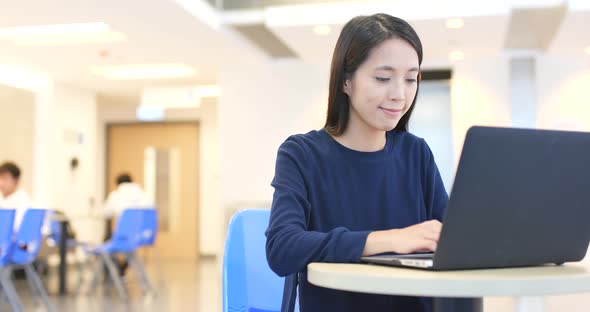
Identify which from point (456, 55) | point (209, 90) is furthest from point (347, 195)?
point (209, 90)

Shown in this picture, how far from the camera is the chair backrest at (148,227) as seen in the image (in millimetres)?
8117

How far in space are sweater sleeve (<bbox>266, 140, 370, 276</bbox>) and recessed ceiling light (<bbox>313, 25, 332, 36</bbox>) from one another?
20.2 ft

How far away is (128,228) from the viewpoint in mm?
7910

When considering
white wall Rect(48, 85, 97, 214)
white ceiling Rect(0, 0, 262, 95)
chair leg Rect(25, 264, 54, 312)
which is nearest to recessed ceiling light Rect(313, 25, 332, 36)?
white ceiling Rect(0, 0, 262, 95)

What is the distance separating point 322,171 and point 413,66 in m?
0.28

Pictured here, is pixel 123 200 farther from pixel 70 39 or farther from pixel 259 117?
pixel 70 39

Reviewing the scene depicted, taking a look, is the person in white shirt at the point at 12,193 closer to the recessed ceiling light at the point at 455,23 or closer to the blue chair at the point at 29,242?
the blue chair at the point at 29,242

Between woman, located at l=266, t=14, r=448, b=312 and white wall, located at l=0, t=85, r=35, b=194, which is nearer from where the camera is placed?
woman, located at l=266, t=14, r=448, b=312

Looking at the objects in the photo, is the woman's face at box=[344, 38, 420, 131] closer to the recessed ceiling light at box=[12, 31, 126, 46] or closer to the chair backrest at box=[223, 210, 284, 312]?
the chair backrest at box=[223, 210, 284, 312]

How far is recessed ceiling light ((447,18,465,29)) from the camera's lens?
7.23m

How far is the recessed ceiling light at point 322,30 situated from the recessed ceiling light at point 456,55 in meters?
1.90

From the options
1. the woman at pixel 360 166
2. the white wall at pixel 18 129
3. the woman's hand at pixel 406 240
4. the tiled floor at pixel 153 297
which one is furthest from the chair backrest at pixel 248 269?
the white wall at pixel 18 129

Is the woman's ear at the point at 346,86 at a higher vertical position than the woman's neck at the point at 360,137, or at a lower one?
higher

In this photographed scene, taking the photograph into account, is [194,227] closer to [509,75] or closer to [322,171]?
[509,75]
